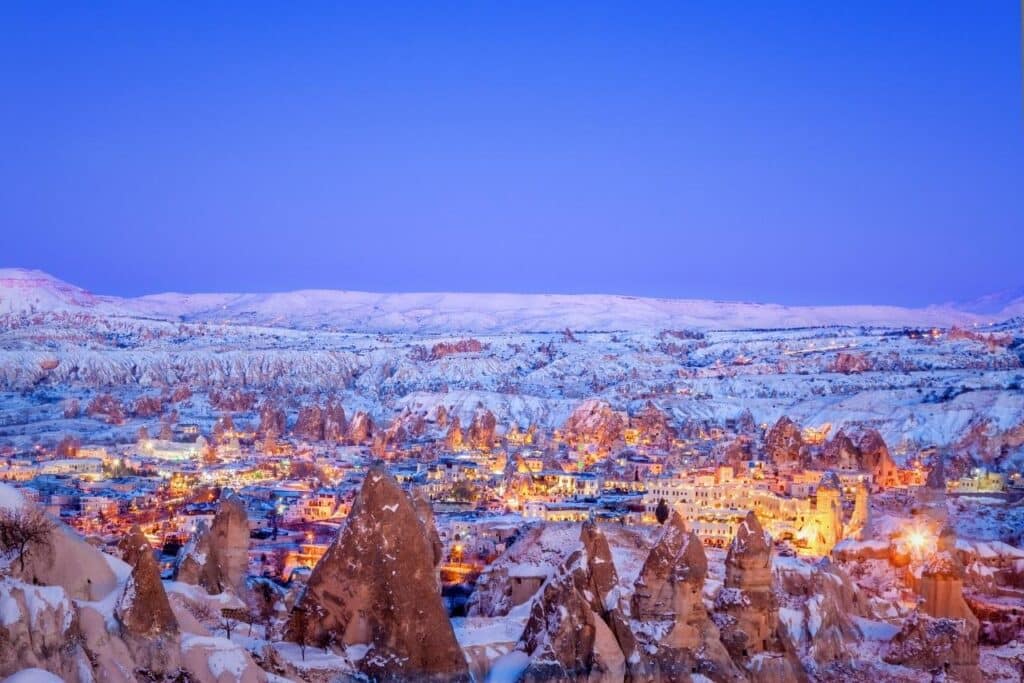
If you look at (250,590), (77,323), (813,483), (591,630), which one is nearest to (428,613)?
(591,630)

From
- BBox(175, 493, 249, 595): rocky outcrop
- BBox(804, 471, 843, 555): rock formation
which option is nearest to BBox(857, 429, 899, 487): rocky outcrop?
BBox(804, 471, 843, 555): rock formation

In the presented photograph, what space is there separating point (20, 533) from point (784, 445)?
52.4 metres

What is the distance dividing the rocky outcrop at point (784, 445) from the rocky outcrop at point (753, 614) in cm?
3958

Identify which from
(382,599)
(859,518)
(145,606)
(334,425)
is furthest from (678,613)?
(334,425)

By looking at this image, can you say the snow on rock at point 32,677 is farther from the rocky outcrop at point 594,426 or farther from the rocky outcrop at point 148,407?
the rocky outcrop at point 148,407

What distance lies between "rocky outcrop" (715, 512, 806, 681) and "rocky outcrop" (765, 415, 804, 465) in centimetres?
3958

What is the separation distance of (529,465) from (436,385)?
5178 cm

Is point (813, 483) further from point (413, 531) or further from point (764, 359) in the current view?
point (764, 359)

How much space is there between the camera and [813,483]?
4628 centimetres

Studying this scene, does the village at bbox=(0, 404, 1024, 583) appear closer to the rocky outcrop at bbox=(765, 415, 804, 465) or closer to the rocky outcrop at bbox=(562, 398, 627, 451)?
the rocky outcrop at bbox=(765, 415, 804, 465)

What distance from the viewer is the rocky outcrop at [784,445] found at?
55.7 metres

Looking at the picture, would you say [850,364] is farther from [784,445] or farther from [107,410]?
[107,410]

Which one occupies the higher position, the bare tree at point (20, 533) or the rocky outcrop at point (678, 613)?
the bare tree at point (20, 533)

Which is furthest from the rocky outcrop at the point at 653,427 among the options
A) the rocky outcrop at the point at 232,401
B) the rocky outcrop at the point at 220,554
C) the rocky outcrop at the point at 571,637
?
the rocky outcrop at the point at 571,637
